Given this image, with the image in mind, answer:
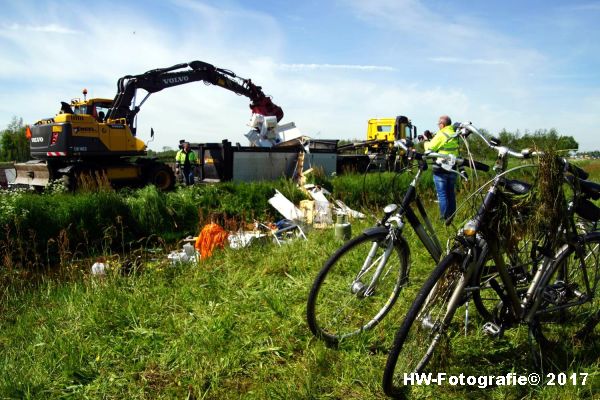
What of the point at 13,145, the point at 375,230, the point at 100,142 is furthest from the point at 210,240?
the point at 13,145

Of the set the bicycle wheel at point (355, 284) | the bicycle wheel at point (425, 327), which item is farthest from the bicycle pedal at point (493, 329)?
the bicycle wheel at point (355, 284)

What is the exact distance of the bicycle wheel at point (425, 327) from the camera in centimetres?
240

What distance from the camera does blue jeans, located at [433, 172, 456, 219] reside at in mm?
7125

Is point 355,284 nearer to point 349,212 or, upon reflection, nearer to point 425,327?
point 425,327

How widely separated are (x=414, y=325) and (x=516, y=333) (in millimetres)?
1391

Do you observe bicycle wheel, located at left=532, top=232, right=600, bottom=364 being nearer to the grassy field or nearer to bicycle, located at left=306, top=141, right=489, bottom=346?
the grassy field

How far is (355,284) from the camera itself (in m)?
3.33

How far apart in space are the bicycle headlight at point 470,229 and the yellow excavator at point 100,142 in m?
10.4

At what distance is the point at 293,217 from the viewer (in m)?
8.95

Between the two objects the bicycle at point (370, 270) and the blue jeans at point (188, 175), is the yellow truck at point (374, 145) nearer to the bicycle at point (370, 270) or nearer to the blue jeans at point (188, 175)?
the blue jeans at point (188, 175)

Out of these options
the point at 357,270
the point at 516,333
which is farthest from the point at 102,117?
the point at 516,333

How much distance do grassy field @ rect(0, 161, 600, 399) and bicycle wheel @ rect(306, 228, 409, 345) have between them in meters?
0.14

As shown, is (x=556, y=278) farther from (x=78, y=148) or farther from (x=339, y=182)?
(x=78, y=148)

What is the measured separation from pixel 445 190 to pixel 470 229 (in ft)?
15.8
